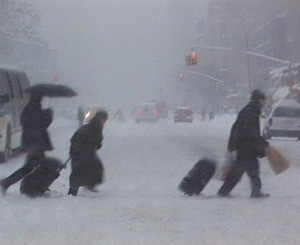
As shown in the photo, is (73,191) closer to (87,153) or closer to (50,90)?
(87,153)

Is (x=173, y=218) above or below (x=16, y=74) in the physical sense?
below

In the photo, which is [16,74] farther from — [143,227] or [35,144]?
[143,227]

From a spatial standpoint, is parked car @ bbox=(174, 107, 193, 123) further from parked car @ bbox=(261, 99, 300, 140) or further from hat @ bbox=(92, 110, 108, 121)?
hat @ bbox=(92, 110, 108, 121)

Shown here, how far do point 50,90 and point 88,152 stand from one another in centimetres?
172

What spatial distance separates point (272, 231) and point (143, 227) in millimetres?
1475

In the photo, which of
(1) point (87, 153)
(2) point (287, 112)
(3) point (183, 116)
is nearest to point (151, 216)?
(1) point (87, 153)

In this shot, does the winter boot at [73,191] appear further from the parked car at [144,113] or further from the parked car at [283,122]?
the parked car at [144,113]

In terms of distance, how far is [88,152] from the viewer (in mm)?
13406

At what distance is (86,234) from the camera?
31.0 ft

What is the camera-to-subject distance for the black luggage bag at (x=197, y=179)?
1312 cm

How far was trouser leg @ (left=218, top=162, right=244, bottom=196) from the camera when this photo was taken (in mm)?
12898

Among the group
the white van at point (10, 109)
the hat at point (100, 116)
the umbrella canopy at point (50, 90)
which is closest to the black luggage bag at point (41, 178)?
the hat at point (100, 116)

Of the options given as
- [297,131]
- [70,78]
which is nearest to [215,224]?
[297,131]

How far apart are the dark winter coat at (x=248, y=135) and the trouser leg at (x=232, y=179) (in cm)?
16
